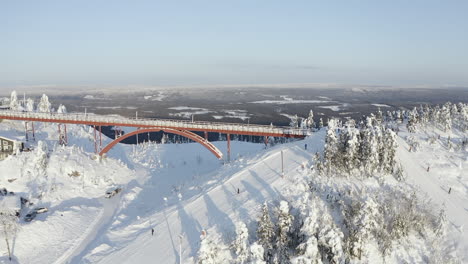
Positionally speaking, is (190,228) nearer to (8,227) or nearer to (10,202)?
(8,227)

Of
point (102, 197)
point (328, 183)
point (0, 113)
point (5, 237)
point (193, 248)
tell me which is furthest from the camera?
point (0, 113)

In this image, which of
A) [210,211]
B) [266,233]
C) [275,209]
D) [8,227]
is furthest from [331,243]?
[8,227]

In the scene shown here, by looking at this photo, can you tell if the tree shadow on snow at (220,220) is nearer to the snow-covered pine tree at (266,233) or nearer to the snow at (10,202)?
the snow-covered pine tree at (266,233)

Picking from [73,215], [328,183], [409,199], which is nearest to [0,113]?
[73,215]

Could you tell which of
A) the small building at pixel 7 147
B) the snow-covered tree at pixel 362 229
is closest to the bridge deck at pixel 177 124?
the small building at pixel 7 147

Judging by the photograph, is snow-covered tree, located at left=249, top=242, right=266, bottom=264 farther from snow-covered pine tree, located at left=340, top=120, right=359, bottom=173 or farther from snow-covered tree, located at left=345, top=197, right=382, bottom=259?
snow-covered pine tree, located at left=340, top=120, right=359, bottom=173

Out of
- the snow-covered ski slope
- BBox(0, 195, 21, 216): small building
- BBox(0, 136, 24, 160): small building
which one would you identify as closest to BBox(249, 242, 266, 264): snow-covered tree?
the snow-covered ski slope

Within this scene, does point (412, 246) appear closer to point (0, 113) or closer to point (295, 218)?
point (295, 218)
